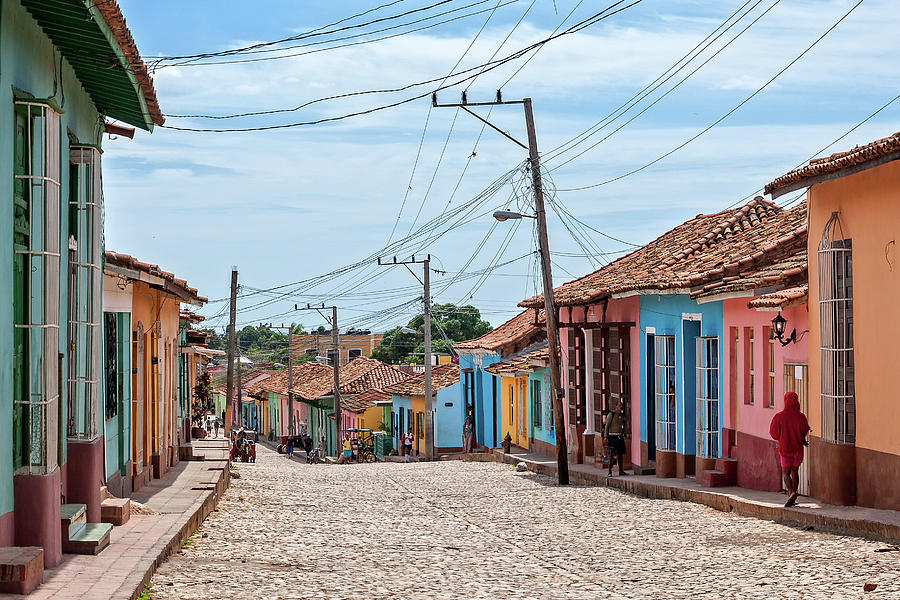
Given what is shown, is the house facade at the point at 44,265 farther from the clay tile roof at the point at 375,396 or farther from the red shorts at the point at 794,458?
the clay tile roof at the point at 375,396

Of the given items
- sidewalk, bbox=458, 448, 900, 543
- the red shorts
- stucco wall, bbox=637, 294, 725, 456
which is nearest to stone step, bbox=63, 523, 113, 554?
sidewalk, bbox=458, 448, 900, 543

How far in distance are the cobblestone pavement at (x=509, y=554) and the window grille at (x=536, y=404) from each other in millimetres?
13782

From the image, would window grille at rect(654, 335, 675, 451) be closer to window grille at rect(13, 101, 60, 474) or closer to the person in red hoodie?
the person in red hoodie

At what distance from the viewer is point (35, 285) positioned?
8.85 metres

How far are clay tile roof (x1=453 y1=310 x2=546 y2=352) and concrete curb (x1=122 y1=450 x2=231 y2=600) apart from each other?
626 inches

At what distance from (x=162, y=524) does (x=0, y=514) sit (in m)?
4.29

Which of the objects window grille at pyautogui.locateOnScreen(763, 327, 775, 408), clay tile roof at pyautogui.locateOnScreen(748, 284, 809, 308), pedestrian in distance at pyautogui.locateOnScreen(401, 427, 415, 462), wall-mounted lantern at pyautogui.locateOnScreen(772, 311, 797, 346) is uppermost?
clay tile roof at pyautogui.locateOnScreen(748, 284, 809, 308)

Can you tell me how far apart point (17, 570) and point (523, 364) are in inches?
972

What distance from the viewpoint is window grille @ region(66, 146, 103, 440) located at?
1081 cm

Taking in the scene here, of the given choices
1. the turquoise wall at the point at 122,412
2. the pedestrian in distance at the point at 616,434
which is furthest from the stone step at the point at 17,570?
the pedestrian in distance at the point at 616,434

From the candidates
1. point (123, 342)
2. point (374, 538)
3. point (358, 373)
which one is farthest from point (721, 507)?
point (358, 373)

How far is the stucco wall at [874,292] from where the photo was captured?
1295cm

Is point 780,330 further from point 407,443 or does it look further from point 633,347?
point 407,443

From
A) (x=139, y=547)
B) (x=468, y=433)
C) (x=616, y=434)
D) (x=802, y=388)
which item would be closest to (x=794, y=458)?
(x=802, y=388)
